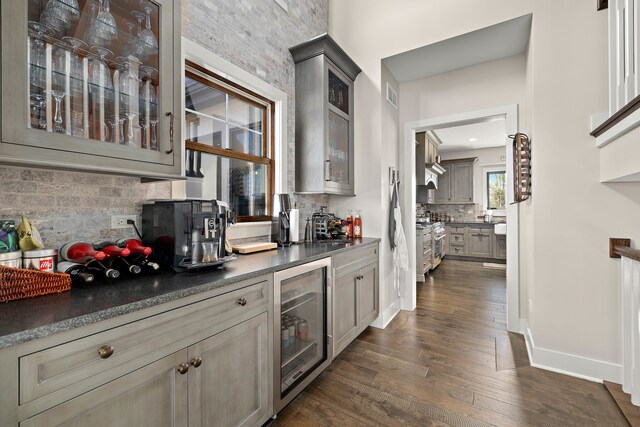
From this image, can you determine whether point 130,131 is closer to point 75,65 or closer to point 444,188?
point 75,65

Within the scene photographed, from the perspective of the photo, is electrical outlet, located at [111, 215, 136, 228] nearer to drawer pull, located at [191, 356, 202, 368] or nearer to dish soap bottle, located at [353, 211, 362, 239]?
drawer pull, located at [191, 356, 202, 368]

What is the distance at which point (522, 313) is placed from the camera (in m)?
2.88

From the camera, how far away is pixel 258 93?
239cm

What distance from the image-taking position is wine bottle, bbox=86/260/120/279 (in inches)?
46.2

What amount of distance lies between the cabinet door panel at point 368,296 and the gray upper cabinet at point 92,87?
185 centimetres

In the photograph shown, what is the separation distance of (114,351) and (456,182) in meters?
7.93

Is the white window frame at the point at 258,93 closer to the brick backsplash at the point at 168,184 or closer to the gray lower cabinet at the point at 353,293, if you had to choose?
the brick backsplash at the point at 168,184

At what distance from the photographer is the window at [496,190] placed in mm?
7227

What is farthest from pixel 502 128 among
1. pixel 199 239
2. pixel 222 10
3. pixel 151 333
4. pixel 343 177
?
pixel 151 333

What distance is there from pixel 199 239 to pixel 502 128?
6130mm

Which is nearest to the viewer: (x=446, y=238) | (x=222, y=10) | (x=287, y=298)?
(x=287, y=298)

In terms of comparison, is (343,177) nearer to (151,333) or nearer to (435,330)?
(435,330)

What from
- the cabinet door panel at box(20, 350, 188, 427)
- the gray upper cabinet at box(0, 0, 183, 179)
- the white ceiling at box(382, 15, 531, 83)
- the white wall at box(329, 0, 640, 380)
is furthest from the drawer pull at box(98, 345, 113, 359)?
the white ceiling at box(382, 15, 531, 83)

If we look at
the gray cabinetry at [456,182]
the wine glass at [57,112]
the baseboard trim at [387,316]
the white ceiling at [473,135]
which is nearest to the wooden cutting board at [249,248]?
the wine glass at [57,112]
